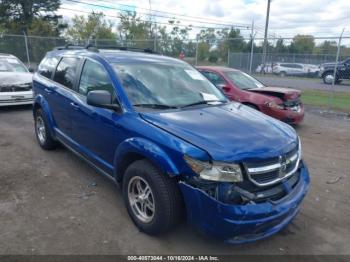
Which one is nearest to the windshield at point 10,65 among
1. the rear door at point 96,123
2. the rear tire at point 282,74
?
the rear door at point 96,123

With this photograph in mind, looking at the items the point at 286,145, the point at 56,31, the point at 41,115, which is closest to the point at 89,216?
the point at 286,145

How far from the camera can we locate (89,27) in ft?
153

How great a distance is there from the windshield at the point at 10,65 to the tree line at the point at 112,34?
7812mm

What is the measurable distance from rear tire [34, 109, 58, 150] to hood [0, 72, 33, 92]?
150 inches

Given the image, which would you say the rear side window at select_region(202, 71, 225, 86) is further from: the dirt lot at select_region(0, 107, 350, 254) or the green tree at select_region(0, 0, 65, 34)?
the green tree at select_region(0, 0, 65, 34)

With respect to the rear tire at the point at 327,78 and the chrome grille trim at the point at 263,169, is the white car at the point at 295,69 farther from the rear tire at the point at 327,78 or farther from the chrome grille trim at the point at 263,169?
the chrome grille trim at the point at 263,169

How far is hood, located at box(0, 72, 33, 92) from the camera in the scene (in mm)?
8891

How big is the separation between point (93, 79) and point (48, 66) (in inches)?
77.8

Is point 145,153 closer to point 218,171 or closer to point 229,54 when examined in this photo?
point 218,171

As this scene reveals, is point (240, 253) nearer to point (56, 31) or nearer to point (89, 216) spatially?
point (89, 216)

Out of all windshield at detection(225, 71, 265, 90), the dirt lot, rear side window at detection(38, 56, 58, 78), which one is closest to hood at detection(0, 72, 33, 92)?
rear side window at detection(38, 56, 58, 78)

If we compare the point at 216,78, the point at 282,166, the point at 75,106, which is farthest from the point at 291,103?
the point at 75,106

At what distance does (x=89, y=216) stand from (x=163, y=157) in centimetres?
138

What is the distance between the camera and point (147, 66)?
Result: 159 inches
